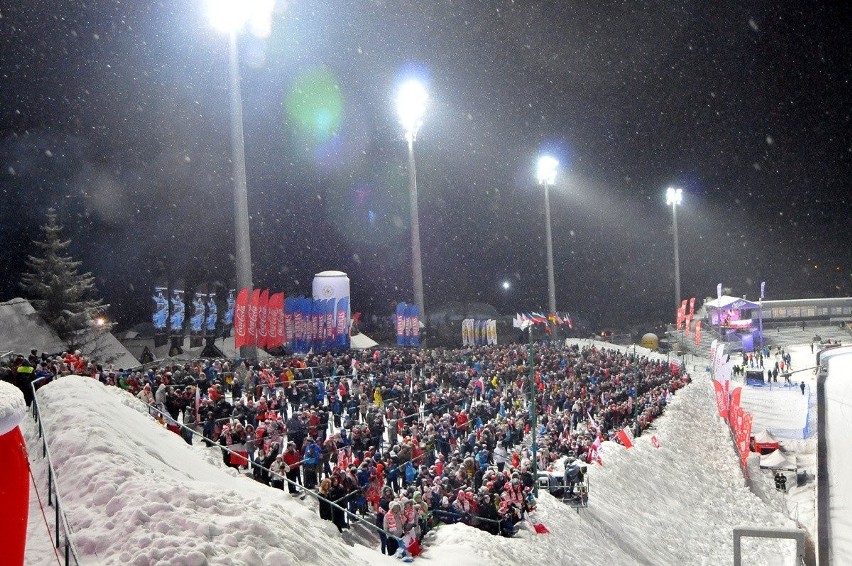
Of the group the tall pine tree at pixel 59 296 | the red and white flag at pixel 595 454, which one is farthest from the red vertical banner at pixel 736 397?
the tall pine tree at pixel 59 296

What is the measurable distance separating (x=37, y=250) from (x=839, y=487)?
45.0 meters

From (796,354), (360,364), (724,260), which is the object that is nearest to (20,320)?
(360,364)

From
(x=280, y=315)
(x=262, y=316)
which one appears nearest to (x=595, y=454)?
(x=262, y=316)

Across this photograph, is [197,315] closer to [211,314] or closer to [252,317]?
[211,314]

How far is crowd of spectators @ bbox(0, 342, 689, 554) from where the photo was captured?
44.8ft

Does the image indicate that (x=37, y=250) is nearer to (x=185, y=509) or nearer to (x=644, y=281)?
(x=185, y=509)

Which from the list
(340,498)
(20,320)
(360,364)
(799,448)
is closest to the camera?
(340,498)

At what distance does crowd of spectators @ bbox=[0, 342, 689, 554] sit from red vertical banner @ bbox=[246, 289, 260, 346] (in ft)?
11.5

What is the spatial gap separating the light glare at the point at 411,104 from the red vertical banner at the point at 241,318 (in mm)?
22025

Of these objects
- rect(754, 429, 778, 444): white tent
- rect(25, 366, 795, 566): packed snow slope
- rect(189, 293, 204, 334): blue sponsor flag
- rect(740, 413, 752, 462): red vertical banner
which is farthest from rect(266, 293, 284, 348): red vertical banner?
rect(754, 429, 778, 444): white tent

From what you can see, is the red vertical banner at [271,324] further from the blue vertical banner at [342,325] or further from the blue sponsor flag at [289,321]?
the blue vertical banner at [342,325]

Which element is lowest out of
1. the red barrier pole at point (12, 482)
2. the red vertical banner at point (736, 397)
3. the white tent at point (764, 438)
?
the white tent at point (764, 438)

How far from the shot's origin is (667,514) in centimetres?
2180

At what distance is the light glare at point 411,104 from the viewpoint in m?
48.2
